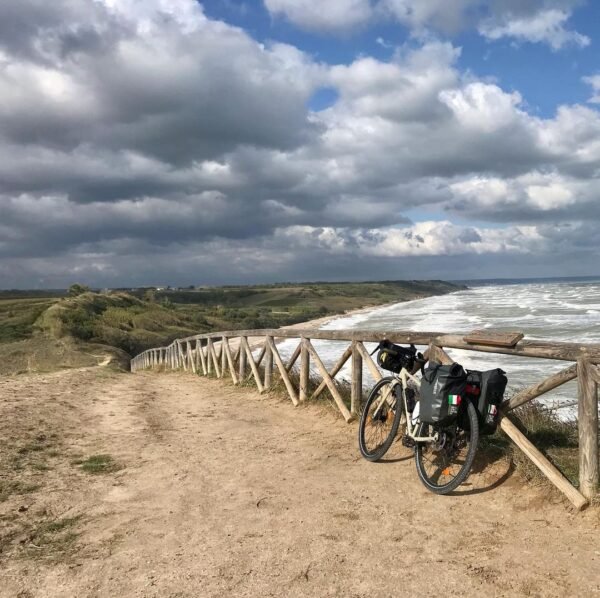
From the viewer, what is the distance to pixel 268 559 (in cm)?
370

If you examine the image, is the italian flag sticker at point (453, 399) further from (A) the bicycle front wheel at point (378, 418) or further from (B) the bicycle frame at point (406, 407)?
(A) the bicycle front wheel at point (378, 418)

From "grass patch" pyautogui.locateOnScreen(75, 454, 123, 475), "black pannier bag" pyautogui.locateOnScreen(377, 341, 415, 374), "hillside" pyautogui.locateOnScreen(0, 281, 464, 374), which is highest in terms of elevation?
"black pannier bag" pyautogui.locateOnScreen(377, 341, 415, 374)

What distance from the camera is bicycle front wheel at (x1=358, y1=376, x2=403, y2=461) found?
5758mm

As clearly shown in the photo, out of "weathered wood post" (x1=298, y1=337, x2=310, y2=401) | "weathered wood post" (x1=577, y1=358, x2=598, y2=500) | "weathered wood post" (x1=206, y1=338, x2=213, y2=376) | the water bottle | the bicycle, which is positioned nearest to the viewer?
"weathered wood post" (x1=577, y1=358, x2=598, y2=500)

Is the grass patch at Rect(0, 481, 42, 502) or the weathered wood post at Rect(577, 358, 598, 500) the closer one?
the weathered wood post at Rect(577, 358, 598, 500)

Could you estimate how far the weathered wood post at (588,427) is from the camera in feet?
13.7

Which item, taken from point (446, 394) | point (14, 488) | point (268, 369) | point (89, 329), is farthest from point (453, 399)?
point (89, 329)

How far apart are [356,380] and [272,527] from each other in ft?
10.9

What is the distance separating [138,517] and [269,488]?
127 centimetres

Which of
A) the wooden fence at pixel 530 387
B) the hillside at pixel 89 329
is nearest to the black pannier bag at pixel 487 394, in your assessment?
the wooden fence at pixel 530 387

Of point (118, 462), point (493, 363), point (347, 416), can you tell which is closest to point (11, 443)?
point (118, 462)

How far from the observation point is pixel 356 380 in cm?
730

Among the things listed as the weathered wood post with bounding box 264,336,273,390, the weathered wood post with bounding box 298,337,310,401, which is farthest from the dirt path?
the weathered wood post with bounding box 264,336,273,390

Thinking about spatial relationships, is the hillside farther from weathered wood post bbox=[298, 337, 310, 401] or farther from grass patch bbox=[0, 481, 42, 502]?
grass patch bbox=[0, 481, 42, 502]
